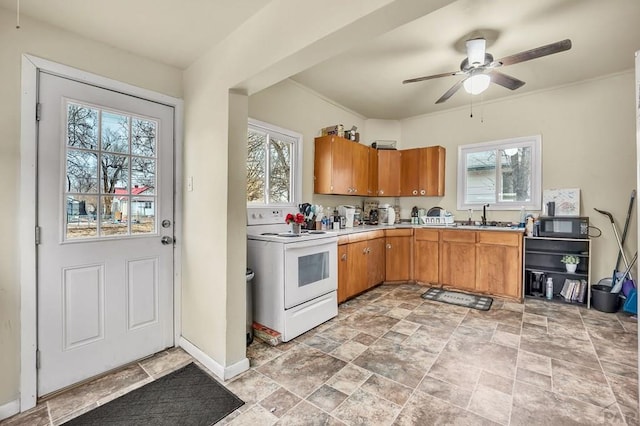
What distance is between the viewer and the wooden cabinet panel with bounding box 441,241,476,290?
392cm

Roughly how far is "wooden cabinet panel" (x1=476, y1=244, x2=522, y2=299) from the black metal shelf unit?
12 centimetres

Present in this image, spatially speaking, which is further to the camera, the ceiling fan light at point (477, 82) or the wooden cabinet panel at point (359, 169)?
the wooden cabinet panel at point (359, 169)

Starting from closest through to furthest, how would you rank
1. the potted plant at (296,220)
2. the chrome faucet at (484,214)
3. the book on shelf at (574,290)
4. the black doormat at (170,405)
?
the black doormat at (170,405)
the potted plant at (296,220)
the book on shelf at (574,290)
the chrome faucet at (484,214)

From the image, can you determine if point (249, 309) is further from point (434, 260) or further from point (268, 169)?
point (434, 260)

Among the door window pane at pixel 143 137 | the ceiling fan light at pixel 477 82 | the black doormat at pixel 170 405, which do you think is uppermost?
the ceiling fan light at pixel 477 82

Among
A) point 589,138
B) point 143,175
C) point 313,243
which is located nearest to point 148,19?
point 143,175

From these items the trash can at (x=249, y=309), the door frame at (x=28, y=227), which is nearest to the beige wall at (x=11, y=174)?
the door frame at (x=28, y=227)

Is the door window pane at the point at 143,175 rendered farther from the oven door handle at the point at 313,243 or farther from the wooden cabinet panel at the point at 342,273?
the wooden cabinet panel at the point at 342,273

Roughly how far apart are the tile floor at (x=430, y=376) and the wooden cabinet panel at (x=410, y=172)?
86.8 inches

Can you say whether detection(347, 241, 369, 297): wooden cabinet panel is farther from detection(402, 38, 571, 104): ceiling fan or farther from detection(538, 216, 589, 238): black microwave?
detection(538, 216, 589, 238): black microwave

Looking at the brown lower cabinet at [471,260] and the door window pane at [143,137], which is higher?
the door window pane at [143,137]

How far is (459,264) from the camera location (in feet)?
13.2

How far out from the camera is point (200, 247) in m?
2.29

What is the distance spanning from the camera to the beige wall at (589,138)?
11.2ft
